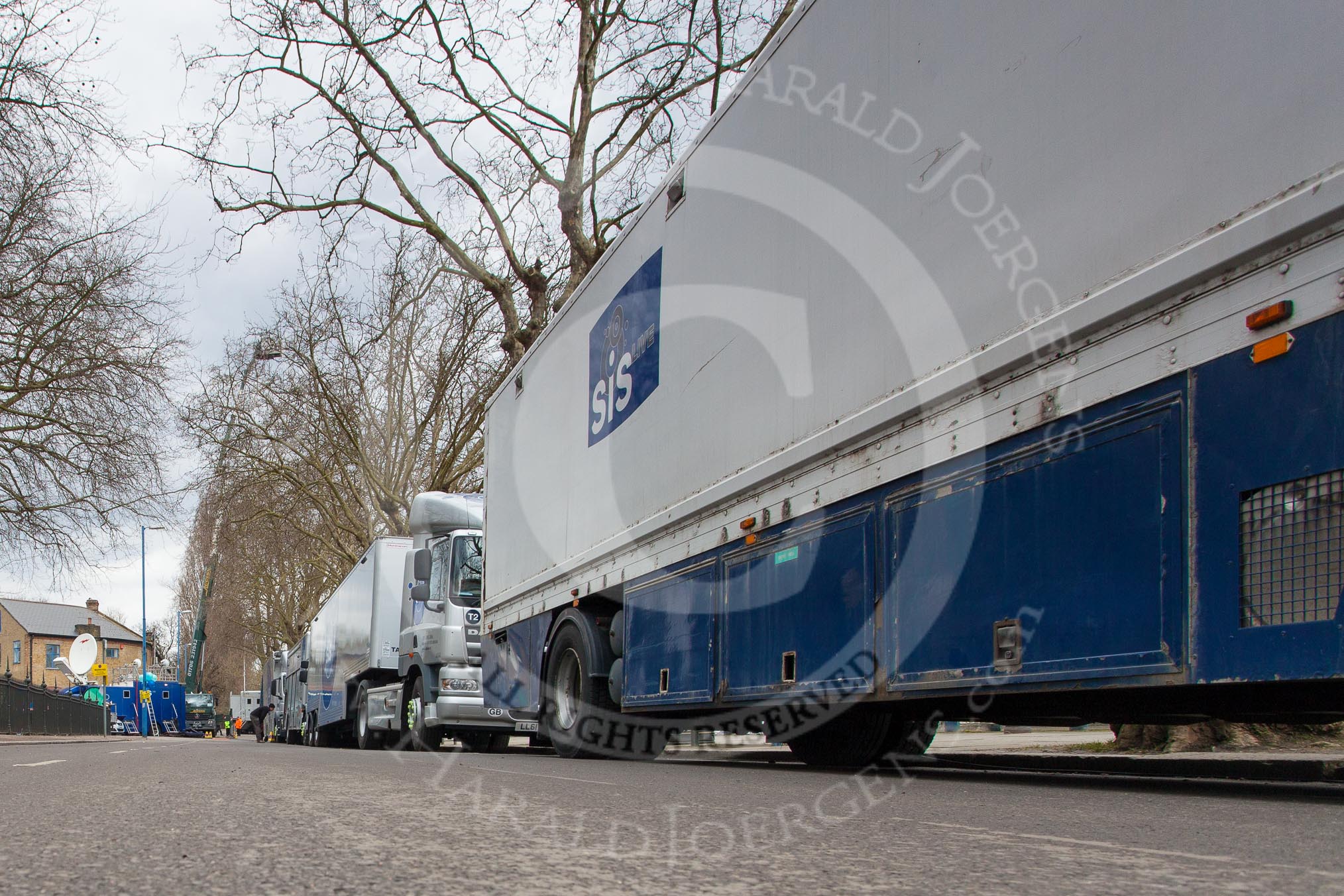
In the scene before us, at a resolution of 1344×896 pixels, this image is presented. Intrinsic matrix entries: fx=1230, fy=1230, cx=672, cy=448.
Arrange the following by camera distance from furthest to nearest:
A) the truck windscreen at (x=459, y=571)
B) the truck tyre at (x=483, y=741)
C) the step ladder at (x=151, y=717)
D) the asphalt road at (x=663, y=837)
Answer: the step ladder at (x=151, y=717), the truck tyre at (x=483, y=741), the truck windscreen at (x=459, y=571), the asphalt road at (x=663, y=837)

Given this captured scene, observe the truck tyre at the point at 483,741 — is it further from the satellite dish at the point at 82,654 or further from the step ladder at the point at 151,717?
the step ladder at the point at 151,717

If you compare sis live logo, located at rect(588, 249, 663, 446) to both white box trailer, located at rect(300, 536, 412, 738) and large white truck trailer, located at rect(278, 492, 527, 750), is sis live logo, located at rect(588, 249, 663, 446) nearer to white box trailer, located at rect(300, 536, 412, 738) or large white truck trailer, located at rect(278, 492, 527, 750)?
large white truck trailer, located at rect(278, 492, 527, 750)

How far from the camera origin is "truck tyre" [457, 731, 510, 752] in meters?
16.1

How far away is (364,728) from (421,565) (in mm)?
4470

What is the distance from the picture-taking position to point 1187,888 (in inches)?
98.0

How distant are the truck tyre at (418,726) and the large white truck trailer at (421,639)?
0.6 inches

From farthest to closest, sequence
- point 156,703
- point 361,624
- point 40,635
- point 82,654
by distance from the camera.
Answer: point 40,635 < point 156,703 < point 82,654 < point 361,624

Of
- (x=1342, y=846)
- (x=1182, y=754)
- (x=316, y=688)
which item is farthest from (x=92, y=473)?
(x=1342, y=846)

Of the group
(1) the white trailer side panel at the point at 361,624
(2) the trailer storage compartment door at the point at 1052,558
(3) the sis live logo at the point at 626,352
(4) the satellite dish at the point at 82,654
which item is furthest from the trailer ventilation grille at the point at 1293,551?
(4) the satellite dish at the point at 82,654

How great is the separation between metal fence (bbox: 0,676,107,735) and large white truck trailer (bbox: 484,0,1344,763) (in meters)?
22.9

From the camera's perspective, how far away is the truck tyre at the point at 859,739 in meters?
8.06

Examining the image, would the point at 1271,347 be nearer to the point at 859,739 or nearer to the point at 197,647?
the point at 859,739

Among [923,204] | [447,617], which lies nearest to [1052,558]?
[923,204]

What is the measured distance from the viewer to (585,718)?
32.5 feet
